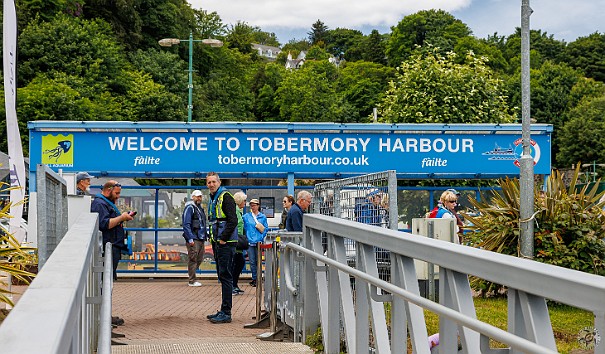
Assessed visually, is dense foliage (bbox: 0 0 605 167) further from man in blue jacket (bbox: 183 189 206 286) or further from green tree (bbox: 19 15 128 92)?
man in blue jacket (bbox: 183 189 206 286)

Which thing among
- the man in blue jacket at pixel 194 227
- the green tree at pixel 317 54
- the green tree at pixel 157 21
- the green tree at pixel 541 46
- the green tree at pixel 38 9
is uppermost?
the green tree at pixel 317 54

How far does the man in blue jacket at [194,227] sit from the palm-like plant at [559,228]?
6.43 m

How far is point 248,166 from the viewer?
2261 centimetres

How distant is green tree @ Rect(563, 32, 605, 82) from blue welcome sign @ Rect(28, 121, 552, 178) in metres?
105

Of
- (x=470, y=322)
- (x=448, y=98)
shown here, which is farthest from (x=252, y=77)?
(x=470, y=322)

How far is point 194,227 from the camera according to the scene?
65.2 feet

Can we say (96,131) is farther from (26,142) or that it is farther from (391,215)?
(26,142)

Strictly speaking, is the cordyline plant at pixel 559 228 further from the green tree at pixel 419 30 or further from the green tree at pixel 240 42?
the green tree at pixel 240 42

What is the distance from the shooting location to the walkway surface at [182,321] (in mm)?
9172

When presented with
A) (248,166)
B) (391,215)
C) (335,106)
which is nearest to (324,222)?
(391,215)

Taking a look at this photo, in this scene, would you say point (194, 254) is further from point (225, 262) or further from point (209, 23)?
point (209, 23)

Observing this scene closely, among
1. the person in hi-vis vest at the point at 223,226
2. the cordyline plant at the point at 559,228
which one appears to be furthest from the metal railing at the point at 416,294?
the cordyline plant at the point at 559,228

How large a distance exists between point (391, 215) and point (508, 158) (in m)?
13.9

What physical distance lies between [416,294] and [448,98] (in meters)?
38.3
